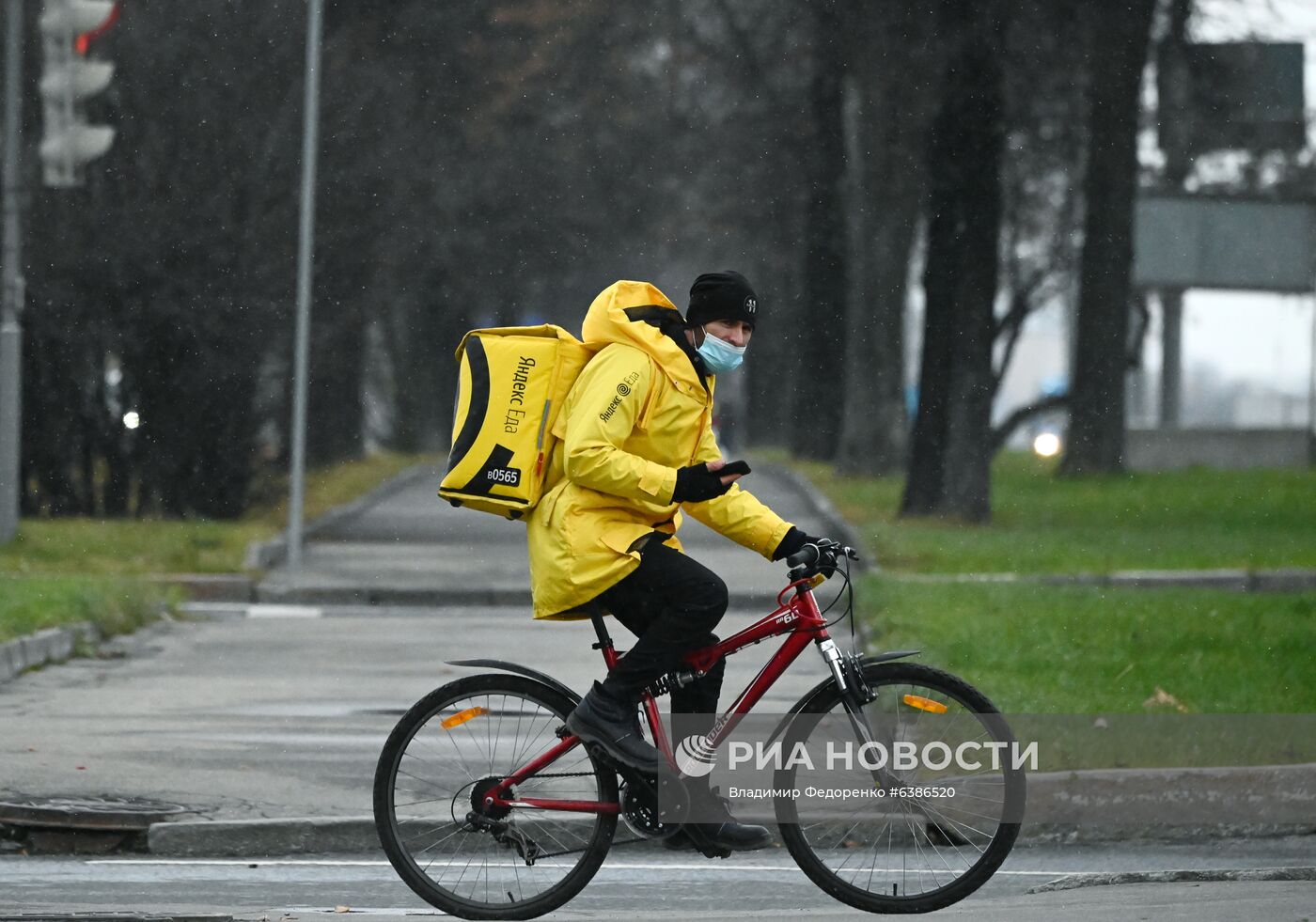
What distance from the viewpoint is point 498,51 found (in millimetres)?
36969

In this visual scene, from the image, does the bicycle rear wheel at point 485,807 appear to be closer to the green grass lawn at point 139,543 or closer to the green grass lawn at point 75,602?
the green grass lawn at point 75,602

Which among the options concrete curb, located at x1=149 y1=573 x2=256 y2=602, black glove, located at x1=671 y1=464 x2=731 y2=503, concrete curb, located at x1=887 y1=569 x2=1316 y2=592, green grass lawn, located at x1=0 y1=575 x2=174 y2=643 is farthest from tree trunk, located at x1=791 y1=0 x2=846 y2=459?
black glove, located at x1=671 y1=464 x2=731 y2=503

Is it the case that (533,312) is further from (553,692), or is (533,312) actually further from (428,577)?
(553,692)

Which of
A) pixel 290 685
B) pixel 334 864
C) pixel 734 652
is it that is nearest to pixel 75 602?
pixel 290 685

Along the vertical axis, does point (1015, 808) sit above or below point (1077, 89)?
below

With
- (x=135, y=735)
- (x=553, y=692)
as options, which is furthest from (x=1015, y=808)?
(x=135, y=735)

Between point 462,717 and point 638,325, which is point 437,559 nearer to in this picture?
point 462,717

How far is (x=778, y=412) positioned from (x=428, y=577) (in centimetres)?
3967

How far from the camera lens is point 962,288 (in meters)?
23.0

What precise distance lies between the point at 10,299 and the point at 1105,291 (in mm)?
17442

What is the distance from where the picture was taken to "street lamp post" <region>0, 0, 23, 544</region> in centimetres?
1738

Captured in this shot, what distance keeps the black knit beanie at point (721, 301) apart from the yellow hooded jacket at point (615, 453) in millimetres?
76

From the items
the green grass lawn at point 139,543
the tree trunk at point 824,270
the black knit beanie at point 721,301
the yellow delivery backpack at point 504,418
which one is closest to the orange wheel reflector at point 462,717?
the yellow delivery backpack at point 504,418

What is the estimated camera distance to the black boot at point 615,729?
19.4 ft
